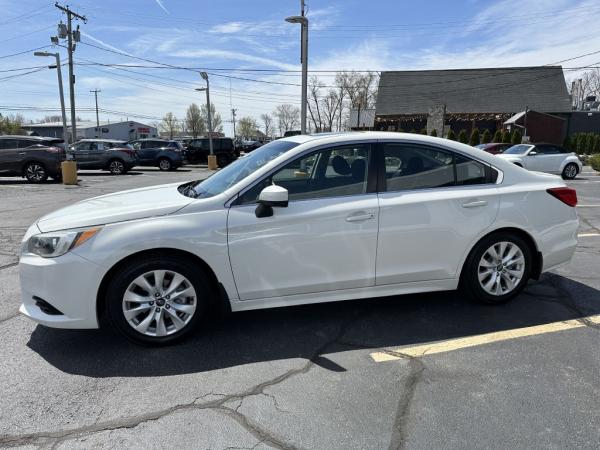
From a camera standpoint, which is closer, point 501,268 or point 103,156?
point 501,268

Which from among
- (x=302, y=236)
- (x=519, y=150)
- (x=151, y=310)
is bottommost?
(x=151, y=310)

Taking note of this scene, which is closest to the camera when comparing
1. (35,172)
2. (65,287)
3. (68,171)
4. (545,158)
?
(65,287)

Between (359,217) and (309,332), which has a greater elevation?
(359,217)

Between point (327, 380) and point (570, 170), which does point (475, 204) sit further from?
point (570, 170)

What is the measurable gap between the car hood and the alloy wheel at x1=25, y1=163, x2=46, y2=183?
15739mm

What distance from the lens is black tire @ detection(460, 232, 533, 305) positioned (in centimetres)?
409

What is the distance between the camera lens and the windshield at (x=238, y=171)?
3795mm

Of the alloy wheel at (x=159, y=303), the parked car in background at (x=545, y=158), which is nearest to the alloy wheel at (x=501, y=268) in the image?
the alloy wheel at (x=159, y=303)

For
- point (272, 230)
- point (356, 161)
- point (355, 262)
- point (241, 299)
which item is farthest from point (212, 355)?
point (356, 161)

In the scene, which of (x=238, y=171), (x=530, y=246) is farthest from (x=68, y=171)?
(x=530, y=246)

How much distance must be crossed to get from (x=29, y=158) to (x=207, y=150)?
14287 mm

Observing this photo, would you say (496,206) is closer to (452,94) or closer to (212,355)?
(212,355)

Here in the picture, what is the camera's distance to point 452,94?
4988 centimetres

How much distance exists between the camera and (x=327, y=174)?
381 centimetres
